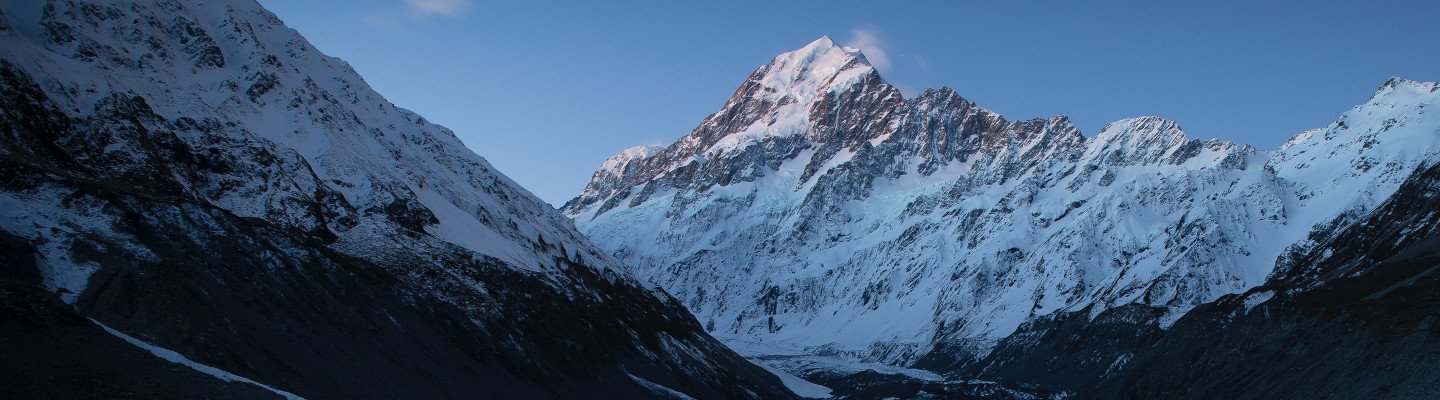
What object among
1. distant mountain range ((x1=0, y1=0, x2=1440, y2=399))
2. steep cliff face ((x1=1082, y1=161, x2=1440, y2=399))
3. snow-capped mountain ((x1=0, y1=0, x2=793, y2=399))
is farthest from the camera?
steep cliff face ((x1=1082, y1=161, x2=1440, y2=399))

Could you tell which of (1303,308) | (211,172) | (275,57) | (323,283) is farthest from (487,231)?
(1303,308)

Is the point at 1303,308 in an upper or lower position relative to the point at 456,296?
upper

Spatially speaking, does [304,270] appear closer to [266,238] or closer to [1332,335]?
[266,238]

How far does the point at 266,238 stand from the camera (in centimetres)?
9275

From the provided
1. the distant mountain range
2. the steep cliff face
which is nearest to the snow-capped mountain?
the distant mountain range

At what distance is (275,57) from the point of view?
495ft

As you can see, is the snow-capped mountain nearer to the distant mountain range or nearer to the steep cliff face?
the distant mountain range

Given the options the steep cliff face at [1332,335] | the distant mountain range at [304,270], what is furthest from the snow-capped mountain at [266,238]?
the steep cliff face at [1332,335]

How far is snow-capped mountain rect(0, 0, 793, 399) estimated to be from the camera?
71.7 m

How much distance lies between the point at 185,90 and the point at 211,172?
20.6 m

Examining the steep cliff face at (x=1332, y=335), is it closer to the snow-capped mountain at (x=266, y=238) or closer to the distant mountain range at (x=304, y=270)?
the distant mountain range at (x=304, y=270)

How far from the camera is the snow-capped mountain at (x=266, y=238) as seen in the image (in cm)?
7169

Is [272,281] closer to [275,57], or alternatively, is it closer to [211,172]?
[211,172]

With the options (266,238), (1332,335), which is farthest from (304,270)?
(1332,335)
